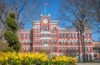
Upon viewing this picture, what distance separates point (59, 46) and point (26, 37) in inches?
444

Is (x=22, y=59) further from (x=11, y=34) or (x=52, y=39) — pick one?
(x=52, y=39)

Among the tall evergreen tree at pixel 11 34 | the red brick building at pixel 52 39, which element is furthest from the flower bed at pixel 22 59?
the red brick building at pixel 52 39

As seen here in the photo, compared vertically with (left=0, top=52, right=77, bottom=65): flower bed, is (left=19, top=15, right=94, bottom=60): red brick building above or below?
below

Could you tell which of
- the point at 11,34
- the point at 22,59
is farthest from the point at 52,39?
the point at 22,59

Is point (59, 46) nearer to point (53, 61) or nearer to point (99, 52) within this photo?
point (99, 52)

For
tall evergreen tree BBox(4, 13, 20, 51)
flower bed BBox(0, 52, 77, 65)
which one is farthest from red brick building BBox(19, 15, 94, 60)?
flower bed BBox(0, 52, 77, 65)

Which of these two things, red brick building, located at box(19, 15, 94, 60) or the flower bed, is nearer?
the flower bed

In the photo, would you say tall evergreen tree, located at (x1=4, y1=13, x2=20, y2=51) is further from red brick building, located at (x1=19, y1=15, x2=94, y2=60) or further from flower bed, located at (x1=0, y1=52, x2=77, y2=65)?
red brick building, located at (x1=19, y1=15, x2=94, y2=60)

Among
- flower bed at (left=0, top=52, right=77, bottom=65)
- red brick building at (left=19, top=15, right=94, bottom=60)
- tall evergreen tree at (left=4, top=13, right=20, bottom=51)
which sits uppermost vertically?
tall evergreen tree at (left=4, top=13, right=20, bottom=51)

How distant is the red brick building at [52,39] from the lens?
3686 inches

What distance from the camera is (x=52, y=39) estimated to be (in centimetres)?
9450

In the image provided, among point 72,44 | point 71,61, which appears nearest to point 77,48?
point 72,44

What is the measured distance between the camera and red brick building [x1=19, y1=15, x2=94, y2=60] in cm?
9362

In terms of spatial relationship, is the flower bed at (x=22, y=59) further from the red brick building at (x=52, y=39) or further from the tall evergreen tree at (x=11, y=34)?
the red brick building at (x=52, y=39)
